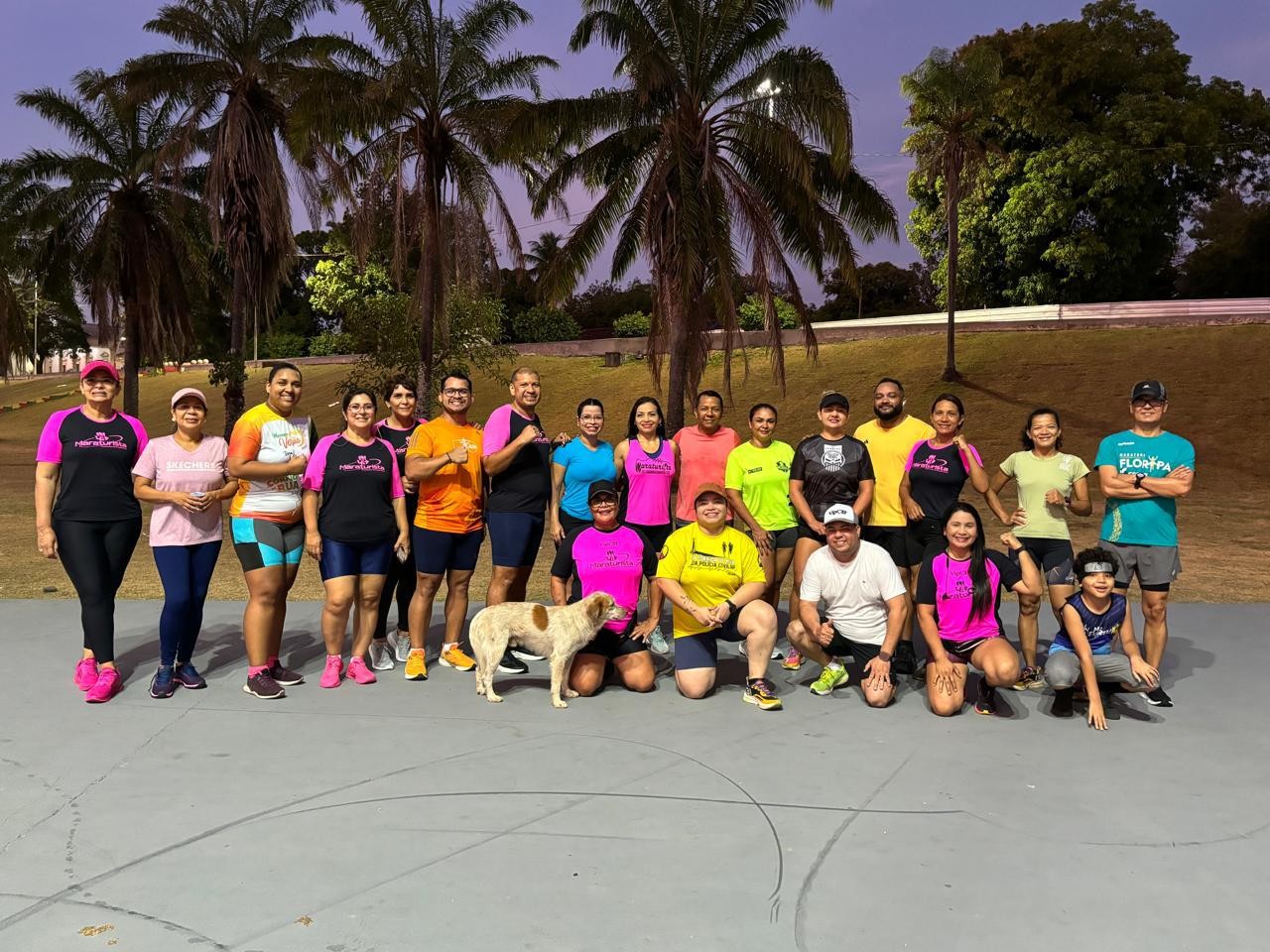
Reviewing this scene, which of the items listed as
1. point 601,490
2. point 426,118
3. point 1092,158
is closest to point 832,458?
point 601,490

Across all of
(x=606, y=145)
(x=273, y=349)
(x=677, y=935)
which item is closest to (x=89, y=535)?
(x=677, y=935)

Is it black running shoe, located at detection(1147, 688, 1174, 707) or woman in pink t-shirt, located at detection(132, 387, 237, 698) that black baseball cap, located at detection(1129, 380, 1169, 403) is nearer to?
black running shoe, located at detection(1147, 688, 1174, 707)

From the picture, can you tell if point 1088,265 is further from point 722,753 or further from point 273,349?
point 273,349

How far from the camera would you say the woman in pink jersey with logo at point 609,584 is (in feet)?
19.0

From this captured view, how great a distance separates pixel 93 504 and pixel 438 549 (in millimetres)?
1961

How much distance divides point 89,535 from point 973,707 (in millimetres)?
5126

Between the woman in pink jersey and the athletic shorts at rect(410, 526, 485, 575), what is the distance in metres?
2.75

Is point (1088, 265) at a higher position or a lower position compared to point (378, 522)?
higher

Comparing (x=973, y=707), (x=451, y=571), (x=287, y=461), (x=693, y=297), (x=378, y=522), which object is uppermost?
(x=693, y=297)

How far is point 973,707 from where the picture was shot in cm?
545

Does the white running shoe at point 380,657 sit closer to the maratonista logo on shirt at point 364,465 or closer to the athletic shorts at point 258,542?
the athletic shorts at point 258,542

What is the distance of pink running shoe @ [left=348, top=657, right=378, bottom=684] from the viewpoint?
5871 mm

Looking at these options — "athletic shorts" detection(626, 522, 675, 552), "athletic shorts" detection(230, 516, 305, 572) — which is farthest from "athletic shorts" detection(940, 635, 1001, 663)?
"athletic shorts" detection(230, 516, 305, 572)

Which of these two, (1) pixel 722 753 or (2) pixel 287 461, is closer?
(1) pixel 722 753
